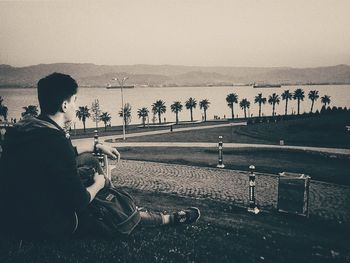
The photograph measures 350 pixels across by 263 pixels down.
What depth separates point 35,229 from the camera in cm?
277

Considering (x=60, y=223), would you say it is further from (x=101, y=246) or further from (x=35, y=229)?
(x=101, y=246)

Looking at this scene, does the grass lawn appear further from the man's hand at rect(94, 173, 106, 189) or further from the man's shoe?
the man's hand at rect(94, 173, 106, 189)

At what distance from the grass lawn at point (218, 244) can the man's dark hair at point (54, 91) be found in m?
1.32

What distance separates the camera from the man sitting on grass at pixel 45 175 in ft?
8.63

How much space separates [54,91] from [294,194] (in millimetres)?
5862

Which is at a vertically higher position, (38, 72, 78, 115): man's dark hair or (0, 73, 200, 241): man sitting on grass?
(38, 72, 78, 115): man's dark hair

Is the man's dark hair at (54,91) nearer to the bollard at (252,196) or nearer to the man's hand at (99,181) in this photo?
the man's hand at (99,181)

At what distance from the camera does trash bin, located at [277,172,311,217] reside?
694cm

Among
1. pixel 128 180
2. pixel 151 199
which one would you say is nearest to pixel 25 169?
pixel 151 199

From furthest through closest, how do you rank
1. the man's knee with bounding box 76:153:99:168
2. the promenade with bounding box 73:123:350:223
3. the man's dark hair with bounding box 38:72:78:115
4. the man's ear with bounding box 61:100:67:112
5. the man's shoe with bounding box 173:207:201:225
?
the promenade with bounding box 73:123:350:223 < the man's shoe with bounding box 173:207:201:225 < the man's knee with bounding box 76:153:99:168 < the man's ear with bounding box 61:100:67:112 < the man's dark hair with bounding box 38:72:78:115

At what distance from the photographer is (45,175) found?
2656mm

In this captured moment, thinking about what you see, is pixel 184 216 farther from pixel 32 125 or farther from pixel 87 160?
pixel 32 125

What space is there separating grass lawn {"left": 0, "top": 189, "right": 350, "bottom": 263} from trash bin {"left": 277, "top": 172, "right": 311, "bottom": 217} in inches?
8.0

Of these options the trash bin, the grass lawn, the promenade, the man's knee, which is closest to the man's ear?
the man's knee
